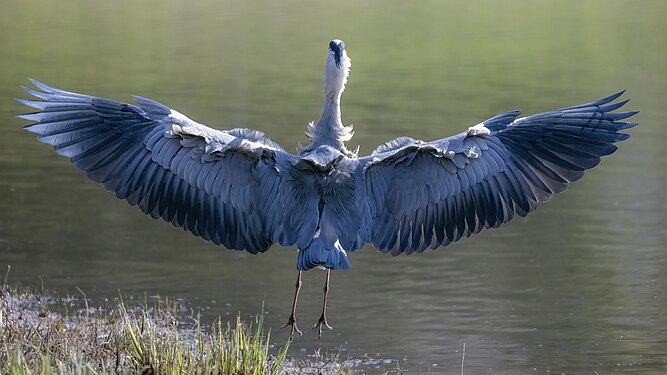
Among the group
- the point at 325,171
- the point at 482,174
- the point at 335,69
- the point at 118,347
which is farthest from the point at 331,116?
the point at 118,347

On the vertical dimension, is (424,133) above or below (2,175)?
above

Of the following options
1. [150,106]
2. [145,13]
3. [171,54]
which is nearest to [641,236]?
[150,106]

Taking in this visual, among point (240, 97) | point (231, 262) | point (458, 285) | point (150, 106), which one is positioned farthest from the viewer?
point (240, 97)

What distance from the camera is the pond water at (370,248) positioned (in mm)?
11945

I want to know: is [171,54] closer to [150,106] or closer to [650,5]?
[650,5]

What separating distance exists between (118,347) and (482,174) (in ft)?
9.08

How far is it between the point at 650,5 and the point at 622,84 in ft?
60.8

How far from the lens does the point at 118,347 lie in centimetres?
843

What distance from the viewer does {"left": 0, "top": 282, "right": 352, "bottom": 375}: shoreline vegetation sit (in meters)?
7.80

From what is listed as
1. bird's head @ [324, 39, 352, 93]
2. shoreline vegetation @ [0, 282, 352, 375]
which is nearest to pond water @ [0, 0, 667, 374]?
shoreline vegetation @ [0, 282, 352, 375]

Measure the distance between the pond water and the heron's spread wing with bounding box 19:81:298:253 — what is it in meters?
2.76

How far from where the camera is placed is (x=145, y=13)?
41.5 meters

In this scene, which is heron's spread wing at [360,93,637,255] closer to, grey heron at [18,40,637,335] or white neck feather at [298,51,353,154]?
grey heron at [18,40,637,335]

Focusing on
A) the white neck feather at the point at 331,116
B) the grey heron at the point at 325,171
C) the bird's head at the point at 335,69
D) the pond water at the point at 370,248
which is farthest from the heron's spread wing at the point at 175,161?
the pond water at the point at 370,248
